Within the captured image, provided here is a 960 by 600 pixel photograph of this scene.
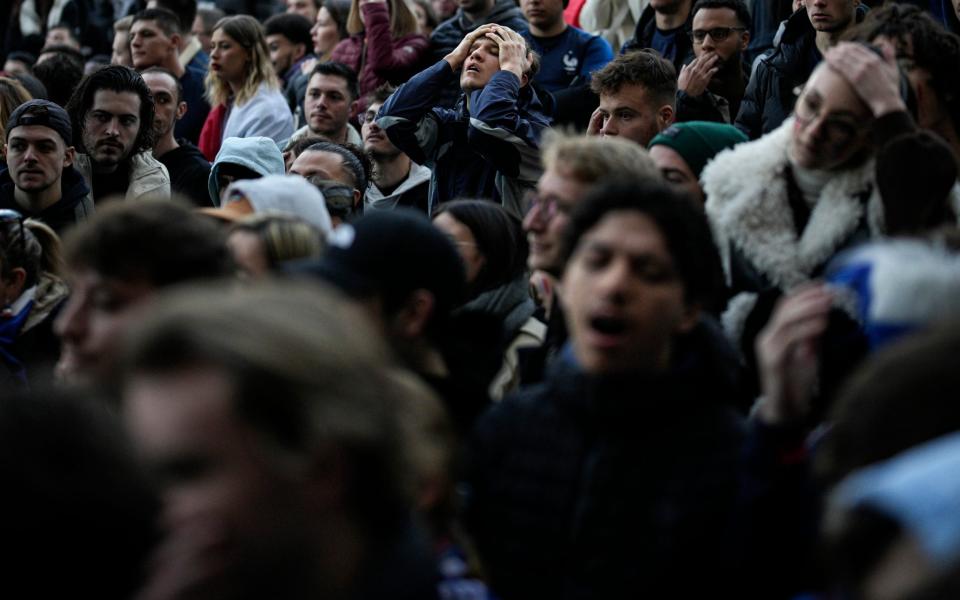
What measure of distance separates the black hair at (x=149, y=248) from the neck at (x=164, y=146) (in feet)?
16.3

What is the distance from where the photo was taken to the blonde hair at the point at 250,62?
30.0 feet

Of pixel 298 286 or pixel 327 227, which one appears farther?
pixel 327 227

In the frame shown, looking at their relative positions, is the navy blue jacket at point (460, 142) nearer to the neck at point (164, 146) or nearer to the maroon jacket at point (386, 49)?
the maroon jacket at point (386, 49)

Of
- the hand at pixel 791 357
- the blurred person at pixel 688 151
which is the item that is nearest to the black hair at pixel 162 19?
the blurred person at pixel 688 151

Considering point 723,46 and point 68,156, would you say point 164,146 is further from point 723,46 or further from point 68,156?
point 723,46

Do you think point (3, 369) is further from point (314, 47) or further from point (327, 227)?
point (314, 47)

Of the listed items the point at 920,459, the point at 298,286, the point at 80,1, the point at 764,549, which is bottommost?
the point at 80,1

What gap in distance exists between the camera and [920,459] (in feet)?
5.05

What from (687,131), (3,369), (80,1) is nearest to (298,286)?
(687,131)

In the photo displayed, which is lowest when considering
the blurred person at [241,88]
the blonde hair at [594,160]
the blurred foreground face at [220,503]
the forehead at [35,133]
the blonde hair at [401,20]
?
the blurred person at [241,88]

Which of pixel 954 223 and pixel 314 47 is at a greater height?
pixel 954 223

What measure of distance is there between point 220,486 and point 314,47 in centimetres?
957

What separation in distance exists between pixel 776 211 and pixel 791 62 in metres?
3.31

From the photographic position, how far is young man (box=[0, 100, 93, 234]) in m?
6.92
